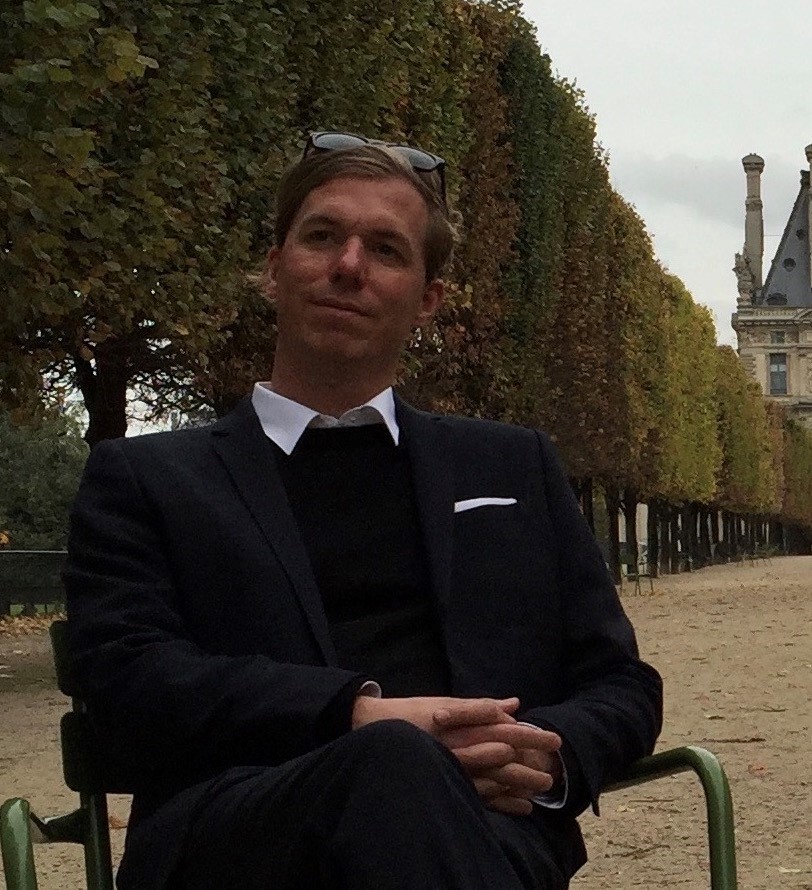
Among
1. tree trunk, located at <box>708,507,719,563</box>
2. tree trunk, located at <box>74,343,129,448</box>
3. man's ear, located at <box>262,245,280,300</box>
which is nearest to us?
man's ear, located at <box>262,245,280,300</box>

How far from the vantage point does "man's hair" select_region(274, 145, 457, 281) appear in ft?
10.7

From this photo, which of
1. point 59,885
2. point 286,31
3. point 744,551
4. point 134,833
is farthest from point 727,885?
point 744,551

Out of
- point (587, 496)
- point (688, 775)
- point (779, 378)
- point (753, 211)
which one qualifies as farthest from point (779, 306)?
point (688, 775)

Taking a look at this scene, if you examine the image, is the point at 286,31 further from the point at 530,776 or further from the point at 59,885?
the point at 530,776

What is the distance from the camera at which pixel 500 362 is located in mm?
25469

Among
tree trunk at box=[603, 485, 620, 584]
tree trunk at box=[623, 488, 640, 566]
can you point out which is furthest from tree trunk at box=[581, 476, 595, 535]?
tree trunk at box=[623, 488, 640, 566]

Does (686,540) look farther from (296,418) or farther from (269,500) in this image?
(269,500)

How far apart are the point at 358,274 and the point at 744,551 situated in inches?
3441

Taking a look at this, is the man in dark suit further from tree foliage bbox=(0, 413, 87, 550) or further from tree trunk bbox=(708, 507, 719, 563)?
tree trunk bbox=(708, 507, 719, 563)

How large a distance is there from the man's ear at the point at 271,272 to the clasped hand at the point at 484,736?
0.84 meters

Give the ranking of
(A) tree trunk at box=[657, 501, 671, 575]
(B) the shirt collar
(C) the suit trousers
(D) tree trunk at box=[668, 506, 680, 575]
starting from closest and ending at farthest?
1. (C) the suit trousers
2. (B) the shirt collar
3. (A) tree trunk at box=[657, 501, 671, 575]
4. (D) tree trunk at box=[668, 506, 680, 575]

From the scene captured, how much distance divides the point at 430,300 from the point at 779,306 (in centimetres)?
12134

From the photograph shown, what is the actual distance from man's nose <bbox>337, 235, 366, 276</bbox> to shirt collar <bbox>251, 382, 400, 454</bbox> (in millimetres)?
229

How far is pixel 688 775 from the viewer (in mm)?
9562
